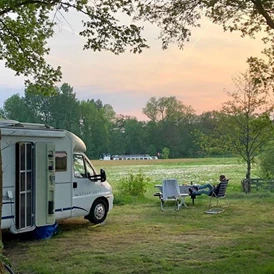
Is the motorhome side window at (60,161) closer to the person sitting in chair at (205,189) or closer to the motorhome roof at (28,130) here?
the motorhome roof at (28,130)

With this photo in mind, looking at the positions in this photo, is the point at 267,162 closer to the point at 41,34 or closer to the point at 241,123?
the point at 241,123

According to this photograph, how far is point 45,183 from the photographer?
8445 millimetres

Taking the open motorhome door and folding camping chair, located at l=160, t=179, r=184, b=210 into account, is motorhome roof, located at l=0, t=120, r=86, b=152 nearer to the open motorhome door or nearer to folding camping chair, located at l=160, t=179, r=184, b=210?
the open motorhome door

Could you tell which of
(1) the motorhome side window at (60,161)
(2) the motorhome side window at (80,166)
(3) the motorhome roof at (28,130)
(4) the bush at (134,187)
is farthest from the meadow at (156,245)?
(4) the bush at (134,187)

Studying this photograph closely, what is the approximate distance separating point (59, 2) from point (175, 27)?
211 centimetres

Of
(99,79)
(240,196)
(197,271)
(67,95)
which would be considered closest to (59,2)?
(197,271)

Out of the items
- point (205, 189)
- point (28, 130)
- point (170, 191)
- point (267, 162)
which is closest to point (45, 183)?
point (28, 130)

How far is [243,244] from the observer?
7523mm

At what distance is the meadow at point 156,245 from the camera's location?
244 inches

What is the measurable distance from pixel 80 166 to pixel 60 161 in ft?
3.38

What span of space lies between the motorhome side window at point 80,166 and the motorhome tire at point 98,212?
30.4 inches

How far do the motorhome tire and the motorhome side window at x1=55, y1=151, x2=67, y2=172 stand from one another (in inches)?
62.5

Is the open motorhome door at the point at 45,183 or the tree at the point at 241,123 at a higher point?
the tree at the point at 241,123

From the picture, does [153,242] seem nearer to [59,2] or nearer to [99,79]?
[59,2]
